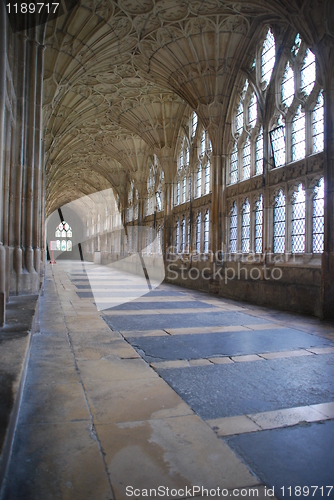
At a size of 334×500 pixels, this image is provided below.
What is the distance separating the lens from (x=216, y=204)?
11.9 meters

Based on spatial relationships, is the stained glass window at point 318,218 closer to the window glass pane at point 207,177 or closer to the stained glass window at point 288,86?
the stained glass window at point 288,86

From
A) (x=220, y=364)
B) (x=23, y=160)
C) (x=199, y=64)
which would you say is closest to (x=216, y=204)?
(x=199, y=64)

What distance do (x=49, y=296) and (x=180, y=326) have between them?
4.78m

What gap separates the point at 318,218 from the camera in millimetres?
7926

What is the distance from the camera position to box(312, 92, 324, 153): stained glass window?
7.86m

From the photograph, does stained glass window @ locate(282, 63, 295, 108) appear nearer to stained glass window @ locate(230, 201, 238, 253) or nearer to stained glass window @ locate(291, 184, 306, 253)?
stained glass window @ locate(291, 184, 306, 253)

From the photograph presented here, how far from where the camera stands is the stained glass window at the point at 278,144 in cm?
909

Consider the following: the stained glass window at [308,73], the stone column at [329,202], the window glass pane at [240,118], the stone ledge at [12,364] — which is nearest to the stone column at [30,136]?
the stone ledge at [12,364]

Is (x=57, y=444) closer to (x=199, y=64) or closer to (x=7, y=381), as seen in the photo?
(x=7, y=381)

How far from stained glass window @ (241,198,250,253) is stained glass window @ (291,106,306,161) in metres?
2.33

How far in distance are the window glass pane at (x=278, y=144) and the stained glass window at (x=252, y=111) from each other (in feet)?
4.17

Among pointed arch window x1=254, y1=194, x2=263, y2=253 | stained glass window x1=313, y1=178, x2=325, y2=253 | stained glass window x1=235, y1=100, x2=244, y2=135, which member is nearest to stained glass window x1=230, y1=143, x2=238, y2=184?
stained glass window x1=235, y1=100, x2=244, y2=135

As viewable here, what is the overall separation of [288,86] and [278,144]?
1370 mm

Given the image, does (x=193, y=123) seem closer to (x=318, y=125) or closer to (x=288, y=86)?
(x=288, y=86)
